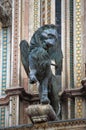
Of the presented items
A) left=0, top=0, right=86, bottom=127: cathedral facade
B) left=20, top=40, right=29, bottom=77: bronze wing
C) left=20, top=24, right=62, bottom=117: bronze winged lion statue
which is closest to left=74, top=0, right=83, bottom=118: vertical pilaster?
left=0, top=0, right=86, bottom=127: cathedral facade

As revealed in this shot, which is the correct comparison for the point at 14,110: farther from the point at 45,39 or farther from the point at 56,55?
the point at 45,39

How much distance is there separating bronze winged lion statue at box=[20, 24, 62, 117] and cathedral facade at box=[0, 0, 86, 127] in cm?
183

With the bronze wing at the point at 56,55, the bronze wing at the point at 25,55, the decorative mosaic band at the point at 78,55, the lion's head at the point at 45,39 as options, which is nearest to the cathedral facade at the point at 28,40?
the decorative mosaic band at the point at 78,55

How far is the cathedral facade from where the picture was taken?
1498 centimetres

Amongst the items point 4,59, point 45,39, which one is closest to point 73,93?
point 4,59

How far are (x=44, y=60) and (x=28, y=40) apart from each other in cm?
326

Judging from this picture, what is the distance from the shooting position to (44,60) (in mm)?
12375

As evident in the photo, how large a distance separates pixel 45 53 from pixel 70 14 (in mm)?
3430

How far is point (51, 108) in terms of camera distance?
40.3 ft

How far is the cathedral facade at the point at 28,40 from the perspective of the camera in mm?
14984

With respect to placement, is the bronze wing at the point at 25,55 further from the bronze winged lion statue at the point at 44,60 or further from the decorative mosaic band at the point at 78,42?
the decorative mosaic band at the point at 78,42

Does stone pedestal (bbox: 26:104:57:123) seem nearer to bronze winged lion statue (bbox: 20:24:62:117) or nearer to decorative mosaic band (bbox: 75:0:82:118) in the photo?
bronze winged lion statue (bbox: 20:24:62:117)

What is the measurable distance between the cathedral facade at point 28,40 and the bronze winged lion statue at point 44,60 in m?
1.83

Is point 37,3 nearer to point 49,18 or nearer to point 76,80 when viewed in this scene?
point 49,18
